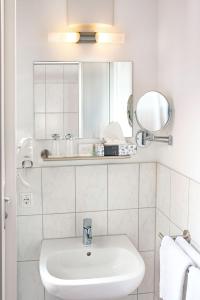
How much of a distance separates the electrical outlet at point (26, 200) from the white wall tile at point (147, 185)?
0.68m

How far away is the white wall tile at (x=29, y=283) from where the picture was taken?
2402mm

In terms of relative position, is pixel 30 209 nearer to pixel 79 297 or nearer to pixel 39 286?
pixel 39 286

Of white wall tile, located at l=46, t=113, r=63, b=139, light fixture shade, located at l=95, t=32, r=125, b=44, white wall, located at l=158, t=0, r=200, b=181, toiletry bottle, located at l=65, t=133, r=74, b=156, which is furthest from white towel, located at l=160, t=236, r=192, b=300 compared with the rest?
light fixture shade, located at l=95, t=32, r=125, b=44

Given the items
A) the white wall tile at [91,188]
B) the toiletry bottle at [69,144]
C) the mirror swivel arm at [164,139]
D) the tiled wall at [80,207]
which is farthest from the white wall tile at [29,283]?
the mirror swivel arm at [164,139]

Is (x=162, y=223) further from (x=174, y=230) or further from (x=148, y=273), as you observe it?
(x=148, y=273)

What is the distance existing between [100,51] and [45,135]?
599 millimetres

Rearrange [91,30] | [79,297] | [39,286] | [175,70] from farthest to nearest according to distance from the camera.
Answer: [39,286]
[91,30]
[175,70]
[79,297]

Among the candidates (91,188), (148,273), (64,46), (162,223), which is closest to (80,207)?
(91,188)

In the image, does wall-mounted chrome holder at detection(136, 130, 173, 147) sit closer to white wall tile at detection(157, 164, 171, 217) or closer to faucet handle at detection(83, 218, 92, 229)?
white wall tile at detection(157, 164, 171, 217)

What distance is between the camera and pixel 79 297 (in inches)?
74.9

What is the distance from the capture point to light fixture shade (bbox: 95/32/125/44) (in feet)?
7.38

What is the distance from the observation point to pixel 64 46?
2.30 meters

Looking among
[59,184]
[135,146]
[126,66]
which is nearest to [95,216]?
[59,184]

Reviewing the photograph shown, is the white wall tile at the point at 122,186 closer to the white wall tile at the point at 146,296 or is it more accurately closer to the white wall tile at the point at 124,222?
the white wall tile at the point at 124,222
